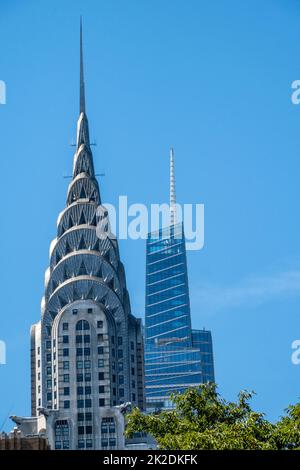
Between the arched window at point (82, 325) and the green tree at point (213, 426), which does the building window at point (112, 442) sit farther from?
the green tree at point (213, 426)

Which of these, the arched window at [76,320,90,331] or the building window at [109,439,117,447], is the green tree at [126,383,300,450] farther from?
the arched window at [76,320,90,331]

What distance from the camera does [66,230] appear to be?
19888cm

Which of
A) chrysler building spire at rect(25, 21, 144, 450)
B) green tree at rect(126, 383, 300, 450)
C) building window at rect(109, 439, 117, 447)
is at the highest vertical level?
chrysler building spire at rect(25, 21, 144, 450)

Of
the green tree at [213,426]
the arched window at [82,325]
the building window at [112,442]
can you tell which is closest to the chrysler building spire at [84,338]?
the arched window at [82,325]

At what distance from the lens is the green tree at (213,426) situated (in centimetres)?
6028

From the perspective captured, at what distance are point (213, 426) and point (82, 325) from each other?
123m

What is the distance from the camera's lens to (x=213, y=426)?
71125mm

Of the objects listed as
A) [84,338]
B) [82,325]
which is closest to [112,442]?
[84,338]

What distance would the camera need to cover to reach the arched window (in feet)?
634

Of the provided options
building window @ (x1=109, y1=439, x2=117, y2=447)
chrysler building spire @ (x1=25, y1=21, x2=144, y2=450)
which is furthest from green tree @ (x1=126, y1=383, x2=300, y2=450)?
chrysler building spire @ (x1=25, y1=21, x2=144, y2=450)

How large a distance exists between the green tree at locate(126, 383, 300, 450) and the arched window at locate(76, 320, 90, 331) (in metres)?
117

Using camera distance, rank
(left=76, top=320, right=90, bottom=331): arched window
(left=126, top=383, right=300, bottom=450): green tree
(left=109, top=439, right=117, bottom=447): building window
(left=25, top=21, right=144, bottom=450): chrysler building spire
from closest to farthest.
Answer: (left=126, top=383, right=300, bottom=450): green tree < (left=109, top=439, right=117, bottom=447): building window < (left=25, top=21, right=144, bottom=450): chrysler building spire < (left=76, top=320, right=90, bottom=331): arched window

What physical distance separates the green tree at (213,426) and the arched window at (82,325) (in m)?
117

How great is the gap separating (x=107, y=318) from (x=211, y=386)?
11831 centimetres
